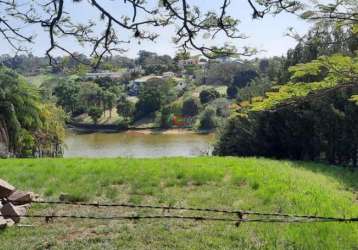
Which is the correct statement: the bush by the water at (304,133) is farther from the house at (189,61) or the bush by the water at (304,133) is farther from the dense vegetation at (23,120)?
the house at (189,61)

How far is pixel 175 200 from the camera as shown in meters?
7.39

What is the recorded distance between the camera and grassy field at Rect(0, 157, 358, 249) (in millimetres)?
5453

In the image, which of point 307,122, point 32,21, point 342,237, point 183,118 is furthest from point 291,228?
point 183,118

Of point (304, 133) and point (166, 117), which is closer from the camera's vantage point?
point (304, 133)

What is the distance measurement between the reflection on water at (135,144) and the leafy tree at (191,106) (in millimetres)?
4787

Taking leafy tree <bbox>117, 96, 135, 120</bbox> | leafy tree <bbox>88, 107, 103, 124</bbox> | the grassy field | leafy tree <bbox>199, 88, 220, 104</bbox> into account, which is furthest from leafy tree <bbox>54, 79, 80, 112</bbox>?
the grassy field

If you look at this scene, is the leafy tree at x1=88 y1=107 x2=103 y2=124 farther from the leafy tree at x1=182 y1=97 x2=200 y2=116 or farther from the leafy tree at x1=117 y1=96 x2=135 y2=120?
the leafy tree at x1=182 y1=97 x2=200 y2=116

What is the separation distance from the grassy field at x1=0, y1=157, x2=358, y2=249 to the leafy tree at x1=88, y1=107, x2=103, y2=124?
3511 centimetres

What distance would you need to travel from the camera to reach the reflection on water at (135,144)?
2938 cm

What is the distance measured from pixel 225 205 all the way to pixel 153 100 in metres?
39.0

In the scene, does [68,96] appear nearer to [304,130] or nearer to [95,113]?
[95,113]

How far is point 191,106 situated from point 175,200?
3873 centimetres

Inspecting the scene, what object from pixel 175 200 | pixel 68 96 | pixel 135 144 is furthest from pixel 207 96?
pixel 175 200

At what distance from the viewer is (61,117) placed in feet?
94.6
